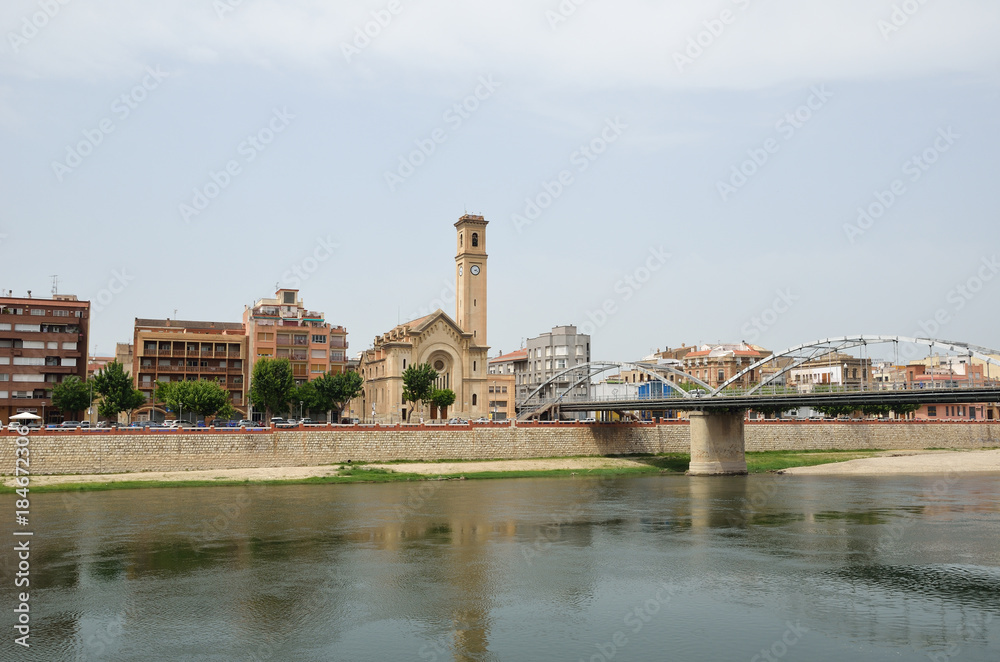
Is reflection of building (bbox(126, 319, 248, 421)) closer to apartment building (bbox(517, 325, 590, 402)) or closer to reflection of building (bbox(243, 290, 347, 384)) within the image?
reflection of building (bbox(243, 290, 347, 384))

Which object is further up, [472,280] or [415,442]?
[472,280]

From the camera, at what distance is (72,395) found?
9681 cm

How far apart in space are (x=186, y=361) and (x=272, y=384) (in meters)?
22.6

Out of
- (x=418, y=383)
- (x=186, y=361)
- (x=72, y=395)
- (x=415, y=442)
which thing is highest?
(x=186, y=361)

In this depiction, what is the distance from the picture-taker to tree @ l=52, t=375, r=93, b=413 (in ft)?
318

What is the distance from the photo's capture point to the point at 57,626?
2911 cm

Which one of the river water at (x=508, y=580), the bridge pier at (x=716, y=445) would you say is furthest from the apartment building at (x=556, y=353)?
the river water at (x=508, y=580)

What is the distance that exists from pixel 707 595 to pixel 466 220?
95.8 meters

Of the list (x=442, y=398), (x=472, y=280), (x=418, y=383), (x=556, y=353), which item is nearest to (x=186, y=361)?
(x=418, y=383)

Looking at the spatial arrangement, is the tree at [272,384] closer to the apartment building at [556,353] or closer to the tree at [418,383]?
the tree at [418,383]

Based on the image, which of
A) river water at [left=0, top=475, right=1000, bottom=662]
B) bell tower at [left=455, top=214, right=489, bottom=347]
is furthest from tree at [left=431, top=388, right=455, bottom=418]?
river water at [left=0, top=475, right=1000, bottom=662]

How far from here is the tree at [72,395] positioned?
96.8 metres

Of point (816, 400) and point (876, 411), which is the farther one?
point (876, 411)

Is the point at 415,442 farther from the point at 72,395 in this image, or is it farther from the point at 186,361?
the point at 186,361
